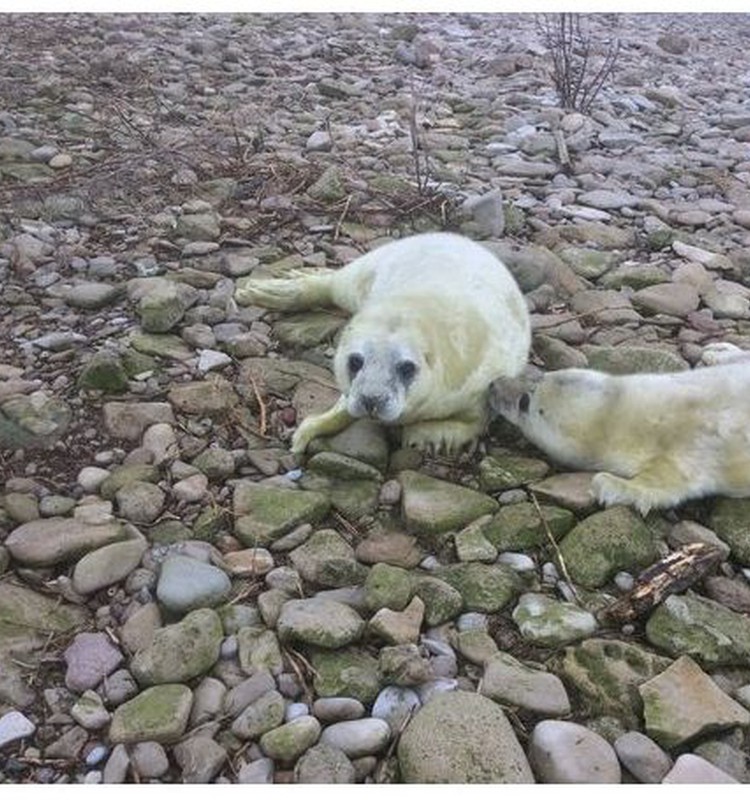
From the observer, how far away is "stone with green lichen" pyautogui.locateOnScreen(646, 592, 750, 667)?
261 centimetres

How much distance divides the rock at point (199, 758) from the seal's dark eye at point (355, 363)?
1.45 m

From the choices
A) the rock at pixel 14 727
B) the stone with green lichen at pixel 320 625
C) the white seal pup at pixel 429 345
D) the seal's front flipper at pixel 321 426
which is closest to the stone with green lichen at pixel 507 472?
the white seal pup at pixel 429 345

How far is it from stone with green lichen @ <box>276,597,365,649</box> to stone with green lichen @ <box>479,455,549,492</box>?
0.78 m

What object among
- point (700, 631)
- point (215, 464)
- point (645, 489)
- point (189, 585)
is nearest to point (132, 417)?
point (215, 464)

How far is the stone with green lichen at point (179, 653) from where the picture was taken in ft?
8.20

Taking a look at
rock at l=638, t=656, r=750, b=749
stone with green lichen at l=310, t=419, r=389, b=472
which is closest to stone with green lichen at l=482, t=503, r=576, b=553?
stone with green lichen at l=310, t=419, r=389, b=472

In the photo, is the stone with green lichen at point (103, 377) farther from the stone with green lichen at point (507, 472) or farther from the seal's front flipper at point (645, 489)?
the seal's front flipper at point (645, 489)

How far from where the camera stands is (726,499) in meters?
3.23

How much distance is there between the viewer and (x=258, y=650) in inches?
102

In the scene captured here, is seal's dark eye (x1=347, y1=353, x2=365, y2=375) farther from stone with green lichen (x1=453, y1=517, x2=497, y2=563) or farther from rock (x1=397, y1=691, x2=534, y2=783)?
rock (x1=397, y1=691, x2=534, y2=783)

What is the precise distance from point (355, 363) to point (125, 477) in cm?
84

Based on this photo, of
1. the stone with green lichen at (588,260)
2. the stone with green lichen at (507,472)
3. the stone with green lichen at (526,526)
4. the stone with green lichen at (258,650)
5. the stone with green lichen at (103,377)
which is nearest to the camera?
the stone with green lichen at (258,650)

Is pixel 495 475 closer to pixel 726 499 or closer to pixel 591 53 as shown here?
pixel 726 499

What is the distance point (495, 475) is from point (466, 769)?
121 centimetres
